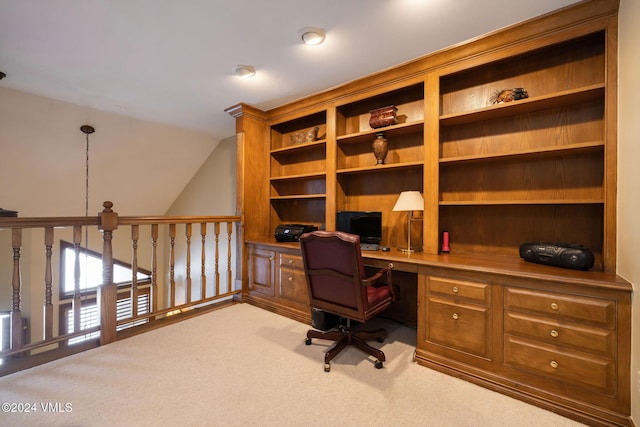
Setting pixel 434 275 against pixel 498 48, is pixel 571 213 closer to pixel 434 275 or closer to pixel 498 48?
pixel 434 275

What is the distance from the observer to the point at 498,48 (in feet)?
6.67

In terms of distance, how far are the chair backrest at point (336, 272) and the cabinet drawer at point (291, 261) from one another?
65cm

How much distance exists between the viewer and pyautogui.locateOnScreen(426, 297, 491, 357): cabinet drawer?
1.76 meters

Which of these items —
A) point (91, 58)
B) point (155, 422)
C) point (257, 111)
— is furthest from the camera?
point (257, 111)

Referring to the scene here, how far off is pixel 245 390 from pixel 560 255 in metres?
2.16

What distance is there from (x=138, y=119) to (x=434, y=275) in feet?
14.2

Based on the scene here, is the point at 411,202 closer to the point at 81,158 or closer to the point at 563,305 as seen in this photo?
the point at 563,305

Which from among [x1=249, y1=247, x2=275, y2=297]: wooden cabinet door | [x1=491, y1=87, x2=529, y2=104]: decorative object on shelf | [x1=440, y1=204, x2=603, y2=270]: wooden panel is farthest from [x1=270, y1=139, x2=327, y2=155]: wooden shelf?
[x1=491, y1=87, x2=529, y2=104]: decorative object on shelf

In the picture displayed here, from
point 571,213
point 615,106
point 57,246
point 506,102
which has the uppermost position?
point 506,102

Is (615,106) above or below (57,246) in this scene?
above

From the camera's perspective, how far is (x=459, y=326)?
1851mm

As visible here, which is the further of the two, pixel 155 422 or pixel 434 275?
pixel 434 275

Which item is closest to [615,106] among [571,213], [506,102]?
[506,102]

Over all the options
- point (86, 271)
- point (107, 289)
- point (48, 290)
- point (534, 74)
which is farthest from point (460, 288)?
point (86, 271)
